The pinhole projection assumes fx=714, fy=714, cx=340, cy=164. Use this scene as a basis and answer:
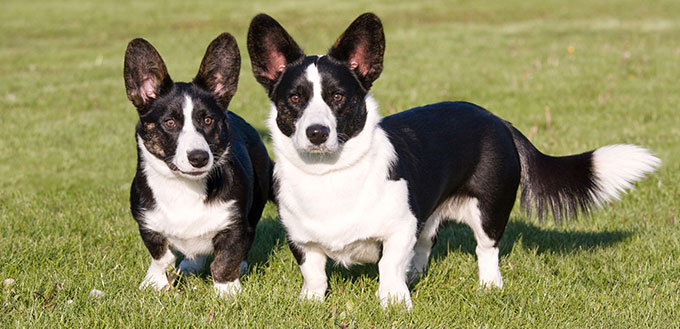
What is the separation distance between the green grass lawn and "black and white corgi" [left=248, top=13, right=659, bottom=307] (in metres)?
0.33

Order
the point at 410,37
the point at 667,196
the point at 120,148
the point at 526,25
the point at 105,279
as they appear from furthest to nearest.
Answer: the point at 526,25 < the point at 410,37 < the point at 120,148 < the point at 667,196 < the point at 105,279

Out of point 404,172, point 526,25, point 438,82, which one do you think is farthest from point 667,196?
point 526,25

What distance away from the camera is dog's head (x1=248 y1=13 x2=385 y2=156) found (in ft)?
12.4

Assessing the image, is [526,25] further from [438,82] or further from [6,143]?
[6,143]

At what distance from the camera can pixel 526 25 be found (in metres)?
21.3

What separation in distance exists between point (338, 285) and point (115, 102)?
7.86 meters

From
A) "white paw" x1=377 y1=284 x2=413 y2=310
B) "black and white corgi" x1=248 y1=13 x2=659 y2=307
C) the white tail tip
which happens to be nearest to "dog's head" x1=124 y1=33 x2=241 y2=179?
"black and white corgi" x1=248 y1=13 x2=659 y2=307

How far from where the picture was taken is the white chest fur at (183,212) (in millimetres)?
4344

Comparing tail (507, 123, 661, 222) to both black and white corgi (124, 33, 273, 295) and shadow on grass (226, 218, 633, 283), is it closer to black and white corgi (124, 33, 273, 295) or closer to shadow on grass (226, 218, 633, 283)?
shadow on grass (226, 218, 633, 283)

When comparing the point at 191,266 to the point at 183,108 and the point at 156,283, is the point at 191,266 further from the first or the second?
the point at 183,108

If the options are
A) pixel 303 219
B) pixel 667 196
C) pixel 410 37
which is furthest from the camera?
pixel 410 37

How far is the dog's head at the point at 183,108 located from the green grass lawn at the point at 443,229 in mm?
812

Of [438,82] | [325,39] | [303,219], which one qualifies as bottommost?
[325,39]

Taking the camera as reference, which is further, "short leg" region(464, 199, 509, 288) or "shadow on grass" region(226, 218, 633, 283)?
"shadow on grass" region(226, 218, 633, 283)
